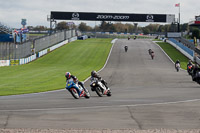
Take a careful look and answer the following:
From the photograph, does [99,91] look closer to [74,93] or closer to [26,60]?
[74,93]

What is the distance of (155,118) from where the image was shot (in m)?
13.1

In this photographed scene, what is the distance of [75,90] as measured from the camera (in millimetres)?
18922

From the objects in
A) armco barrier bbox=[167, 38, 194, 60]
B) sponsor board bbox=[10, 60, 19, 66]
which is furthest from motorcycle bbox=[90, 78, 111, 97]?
armco barrier bbox=[167, 38, 194, 60]

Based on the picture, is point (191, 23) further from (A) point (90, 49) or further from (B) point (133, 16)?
(A) point (90, 49)

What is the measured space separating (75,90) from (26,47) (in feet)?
145

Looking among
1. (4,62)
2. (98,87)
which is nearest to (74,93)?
(98,87)

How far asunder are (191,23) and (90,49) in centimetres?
3356

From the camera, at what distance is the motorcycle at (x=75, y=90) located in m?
18.6

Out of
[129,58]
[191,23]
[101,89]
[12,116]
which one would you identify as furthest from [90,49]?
[12,116]

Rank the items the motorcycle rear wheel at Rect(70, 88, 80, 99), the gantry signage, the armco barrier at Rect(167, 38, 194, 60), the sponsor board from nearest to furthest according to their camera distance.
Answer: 1. the motorcycle rear wheel at Rect(70, 88, 80, 99)
2. the sponsor board
3. the armco barrier at Rect(167, 38, 194, 60)
4. the gantry signage

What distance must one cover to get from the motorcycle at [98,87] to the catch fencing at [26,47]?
36.1 meters

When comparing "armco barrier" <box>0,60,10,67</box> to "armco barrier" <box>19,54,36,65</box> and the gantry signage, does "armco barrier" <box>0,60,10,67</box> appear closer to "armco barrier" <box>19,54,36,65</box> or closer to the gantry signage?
"armco barrier" <box>19,54,36,65</box>

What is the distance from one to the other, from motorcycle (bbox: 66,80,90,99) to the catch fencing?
36648 mm

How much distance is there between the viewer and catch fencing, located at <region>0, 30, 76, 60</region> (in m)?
54.5
